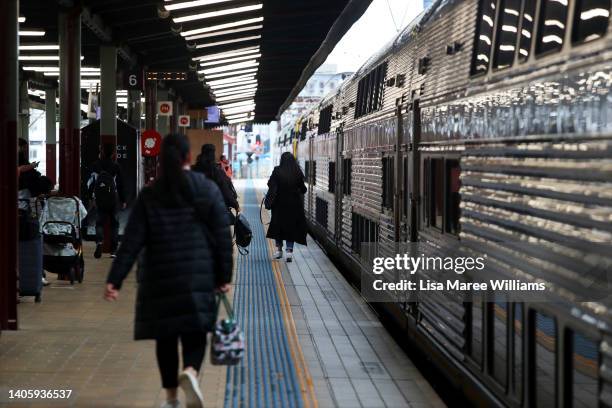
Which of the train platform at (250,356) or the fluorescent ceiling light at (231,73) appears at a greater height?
the fluorescent ceiling light at (231,73)

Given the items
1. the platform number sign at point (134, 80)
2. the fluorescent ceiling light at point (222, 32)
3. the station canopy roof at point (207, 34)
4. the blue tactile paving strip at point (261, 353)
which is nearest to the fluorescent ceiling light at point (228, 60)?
the station canopy roof at point (207, 34)

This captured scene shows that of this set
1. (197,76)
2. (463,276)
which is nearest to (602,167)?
(463,276)

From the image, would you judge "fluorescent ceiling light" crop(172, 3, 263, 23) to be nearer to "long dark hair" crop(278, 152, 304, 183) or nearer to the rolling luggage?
"long dark hair" crop(278, 152, 304, 183)

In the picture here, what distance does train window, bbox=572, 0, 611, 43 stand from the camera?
14.4ft

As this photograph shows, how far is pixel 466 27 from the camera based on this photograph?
282 inches

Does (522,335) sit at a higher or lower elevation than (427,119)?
lower

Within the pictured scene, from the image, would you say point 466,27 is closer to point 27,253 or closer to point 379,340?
point 379,340

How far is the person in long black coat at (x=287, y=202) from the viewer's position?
16906 mm

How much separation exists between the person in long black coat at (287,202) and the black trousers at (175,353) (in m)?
10.3

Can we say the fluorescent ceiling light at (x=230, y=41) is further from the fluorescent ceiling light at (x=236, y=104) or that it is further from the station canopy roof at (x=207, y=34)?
the fluorescent ceiling light at (x=236, y=104)

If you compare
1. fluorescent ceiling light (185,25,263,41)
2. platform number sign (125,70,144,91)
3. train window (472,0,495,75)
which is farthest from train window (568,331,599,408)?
platform number sign (125,70,144,91)

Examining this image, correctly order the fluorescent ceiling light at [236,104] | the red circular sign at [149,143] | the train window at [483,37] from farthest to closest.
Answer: the fluorescent ceiling light at [236,104]
the red circular sign at [149,143]
the train window at [483,37]

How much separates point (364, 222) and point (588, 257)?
29.0 feet

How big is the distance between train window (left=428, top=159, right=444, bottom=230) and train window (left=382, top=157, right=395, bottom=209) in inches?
84.2
